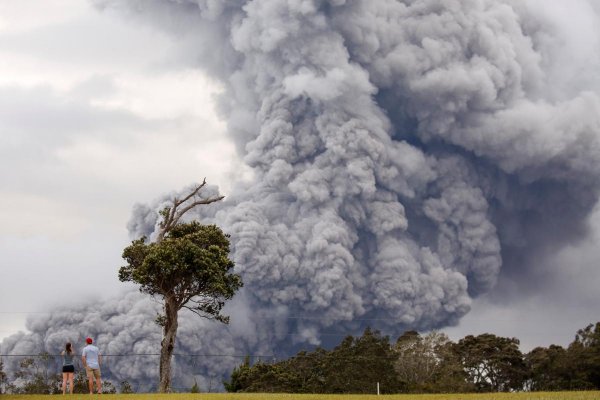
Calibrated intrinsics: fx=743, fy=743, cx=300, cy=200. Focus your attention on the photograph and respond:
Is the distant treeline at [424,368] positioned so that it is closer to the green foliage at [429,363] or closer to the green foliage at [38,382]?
the green foliage at [429,363]

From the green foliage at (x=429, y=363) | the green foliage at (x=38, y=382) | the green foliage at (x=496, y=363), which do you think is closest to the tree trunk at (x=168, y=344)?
the green foliage at (x=38, y=382)

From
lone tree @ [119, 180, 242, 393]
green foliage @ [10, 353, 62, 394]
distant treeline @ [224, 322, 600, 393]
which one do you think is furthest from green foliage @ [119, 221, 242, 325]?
distant treeline @ [224, 322, 600, 393]

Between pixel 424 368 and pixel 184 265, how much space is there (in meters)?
33.8

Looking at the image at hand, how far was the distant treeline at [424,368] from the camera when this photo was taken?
210 feet

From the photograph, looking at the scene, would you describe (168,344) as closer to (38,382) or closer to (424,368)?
(38,382)

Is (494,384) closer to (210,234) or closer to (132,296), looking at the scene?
(210,234)

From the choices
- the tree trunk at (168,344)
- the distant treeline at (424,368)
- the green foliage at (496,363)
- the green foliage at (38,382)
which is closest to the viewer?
the tree trunk at (168,344)

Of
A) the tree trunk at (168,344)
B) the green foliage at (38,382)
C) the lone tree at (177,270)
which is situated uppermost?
the lone tree at (177,270)

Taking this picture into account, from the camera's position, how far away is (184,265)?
4234 centimetres

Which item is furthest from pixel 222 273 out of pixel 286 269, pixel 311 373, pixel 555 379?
pixel 286 269

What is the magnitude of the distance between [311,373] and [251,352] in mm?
49696

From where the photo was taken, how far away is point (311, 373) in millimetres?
71250

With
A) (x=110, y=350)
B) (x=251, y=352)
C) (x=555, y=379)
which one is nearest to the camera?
(x=555, y=379)

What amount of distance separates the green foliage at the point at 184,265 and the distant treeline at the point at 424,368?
21307mm
